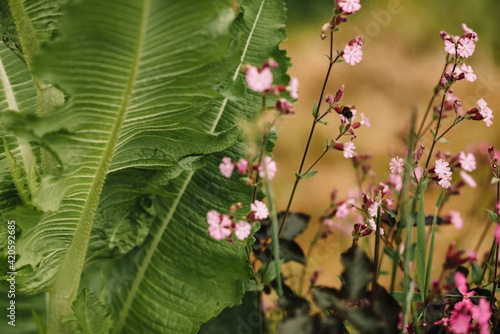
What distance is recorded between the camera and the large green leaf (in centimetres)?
43

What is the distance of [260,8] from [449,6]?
0.60 meters

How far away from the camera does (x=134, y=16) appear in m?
0.43

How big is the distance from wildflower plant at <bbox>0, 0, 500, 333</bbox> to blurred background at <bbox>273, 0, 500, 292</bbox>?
24 centimetres

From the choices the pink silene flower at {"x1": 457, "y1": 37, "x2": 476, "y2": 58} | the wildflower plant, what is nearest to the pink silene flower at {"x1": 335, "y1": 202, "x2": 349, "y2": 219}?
the wildflower plant

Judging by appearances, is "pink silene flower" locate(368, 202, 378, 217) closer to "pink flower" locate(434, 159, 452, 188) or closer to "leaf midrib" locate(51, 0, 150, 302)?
"pink flower" locate(434, 159, 452, 188)

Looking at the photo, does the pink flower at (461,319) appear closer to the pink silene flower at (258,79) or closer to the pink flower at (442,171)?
the pink flower at (442,171)

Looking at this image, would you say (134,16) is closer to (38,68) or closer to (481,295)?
(38,68)

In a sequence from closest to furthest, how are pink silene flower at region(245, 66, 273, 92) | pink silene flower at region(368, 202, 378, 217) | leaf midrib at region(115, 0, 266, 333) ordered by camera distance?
pink silene flower at region(245, 66, 273, 92) → pink silene flower at region(368, 202, 378, 217) → leaf midrib at region(115, 0, 266, 333)

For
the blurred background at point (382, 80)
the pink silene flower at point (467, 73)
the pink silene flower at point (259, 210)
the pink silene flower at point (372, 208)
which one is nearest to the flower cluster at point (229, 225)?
the pink silene flower at point (259, 210)

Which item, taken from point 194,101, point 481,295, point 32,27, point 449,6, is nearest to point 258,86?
point 194,101

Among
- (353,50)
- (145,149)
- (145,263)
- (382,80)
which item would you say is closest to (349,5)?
(353,50)

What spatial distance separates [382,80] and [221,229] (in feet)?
2.25

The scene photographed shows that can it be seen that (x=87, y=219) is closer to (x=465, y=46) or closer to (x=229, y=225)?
(x=229, y=225)

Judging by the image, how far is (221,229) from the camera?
1.55 ft
